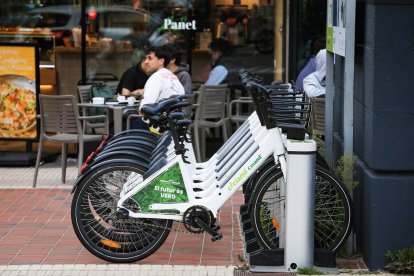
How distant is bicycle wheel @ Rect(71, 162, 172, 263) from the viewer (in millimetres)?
6961

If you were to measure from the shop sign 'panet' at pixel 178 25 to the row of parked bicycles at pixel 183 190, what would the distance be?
539cm

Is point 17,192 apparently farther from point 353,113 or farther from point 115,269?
point 353,113

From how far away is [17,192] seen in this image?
395 inches

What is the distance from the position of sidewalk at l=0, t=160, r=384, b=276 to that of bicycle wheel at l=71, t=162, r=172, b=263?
0.12m

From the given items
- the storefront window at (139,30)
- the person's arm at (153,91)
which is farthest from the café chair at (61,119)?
the storefront window at (139,30)

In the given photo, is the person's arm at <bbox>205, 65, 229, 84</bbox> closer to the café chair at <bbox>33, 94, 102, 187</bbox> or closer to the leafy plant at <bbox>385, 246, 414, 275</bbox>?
the café chair at <bbox>33, 94, 102, 187</bbox>

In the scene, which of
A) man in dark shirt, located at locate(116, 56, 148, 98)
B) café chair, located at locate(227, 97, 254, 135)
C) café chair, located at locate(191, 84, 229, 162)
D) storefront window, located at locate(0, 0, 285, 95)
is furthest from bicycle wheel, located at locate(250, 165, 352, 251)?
storefront window, located at locate(0, 0, 285, 95)

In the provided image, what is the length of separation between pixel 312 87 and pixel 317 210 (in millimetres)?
3516

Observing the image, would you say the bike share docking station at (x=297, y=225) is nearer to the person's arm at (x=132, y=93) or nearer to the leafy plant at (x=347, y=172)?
the leafy plant at (x=347, y=172)

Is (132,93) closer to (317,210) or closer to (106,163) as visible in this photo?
(106,163)

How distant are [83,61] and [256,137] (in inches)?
241

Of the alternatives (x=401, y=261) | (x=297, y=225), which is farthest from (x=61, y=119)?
(x=401, y=261)

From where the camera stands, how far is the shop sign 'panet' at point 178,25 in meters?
12.4

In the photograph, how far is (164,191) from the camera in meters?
6.91
